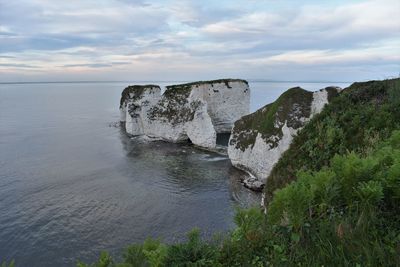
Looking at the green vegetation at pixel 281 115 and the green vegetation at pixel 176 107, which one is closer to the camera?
the green vegetation at pixel 281 115

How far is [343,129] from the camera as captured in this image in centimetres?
1481

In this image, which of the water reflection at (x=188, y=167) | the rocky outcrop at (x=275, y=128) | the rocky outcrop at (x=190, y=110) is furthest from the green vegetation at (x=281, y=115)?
the rocky outcrop at (x=190, y=110)

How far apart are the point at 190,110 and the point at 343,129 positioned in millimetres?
44610

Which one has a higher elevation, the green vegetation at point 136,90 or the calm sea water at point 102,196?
the green vegetation at point 136,90

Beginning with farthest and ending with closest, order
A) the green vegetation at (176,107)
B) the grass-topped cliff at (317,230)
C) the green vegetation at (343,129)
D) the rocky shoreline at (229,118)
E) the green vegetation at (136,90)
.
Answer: the green vegetation at (136,90), the green vegetation at (176,107), the rocky shoreline at (229,118), the green vegetation at (343,129), the grass-topped cliff at (317,230)

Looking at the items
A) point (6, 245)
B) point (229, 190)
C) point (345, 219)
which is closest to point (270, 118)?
point (229, 190)

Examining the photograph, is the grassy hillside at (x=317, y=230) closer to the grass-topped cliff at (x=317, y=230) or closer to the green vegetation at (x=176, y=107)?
the grass-topped cliff at (x=317, y=230)

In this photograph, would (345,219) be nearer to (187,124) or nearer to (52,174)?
(52,174)

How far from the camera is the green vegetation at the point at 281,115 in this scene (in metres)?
36.8

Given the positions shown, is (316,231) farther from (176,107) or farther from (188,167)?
(176,107)

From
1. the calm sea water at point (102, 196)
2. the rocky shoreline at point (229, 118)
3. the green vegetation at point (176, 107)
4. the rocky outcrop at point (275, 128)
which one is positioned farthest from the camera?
the green vegetation at point (176, 107)

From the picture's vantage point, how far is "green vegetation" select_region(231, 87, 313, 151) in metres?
36.8

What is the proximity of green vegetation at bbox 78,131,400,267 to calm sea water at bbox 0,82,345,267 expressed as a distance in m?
19.3

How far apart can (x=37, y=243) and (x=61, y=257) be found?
2.87 meters
